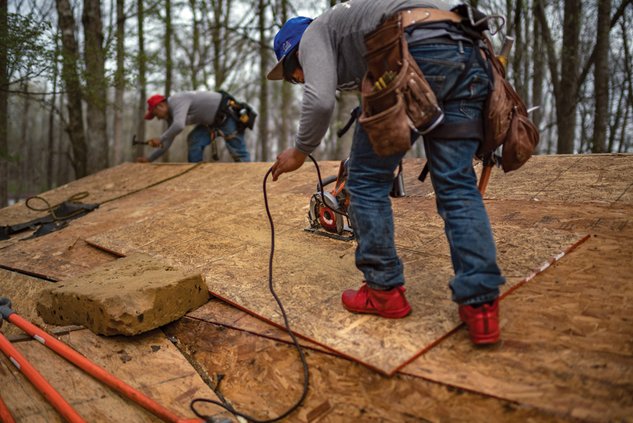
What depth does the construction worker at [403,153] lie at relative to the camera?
1912 millimetres

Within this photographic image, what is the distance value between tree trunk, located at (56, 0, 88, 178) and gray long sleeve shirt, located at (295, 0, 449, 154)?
6858 mm

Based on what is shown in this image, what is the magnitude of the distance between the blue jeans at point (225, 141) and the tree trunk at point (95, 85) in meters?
1.92

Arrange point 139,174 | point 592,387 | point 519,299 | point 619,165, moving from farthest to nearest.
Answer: point 139,174 < point 619,165 < point 519,299 < point 592,387

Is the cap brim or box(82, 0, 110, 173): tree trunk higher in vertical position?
box(82, 0, 110, 173): tree trunk

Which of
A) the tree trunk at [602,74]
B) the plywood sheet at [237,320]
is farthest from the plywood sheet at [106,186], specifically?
the tree trunk at [602,74]

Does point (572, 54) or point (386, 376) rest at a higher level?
point (572, 54)

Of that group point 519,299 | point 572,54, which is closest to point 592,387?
point 519,299

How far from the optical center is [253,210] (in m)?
4.58

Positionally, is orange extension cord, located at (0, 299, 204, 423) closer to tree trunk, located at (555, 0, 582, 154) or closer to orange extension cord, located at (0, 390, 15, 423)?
orange extension cord, located at (0, 390, 15, 423)

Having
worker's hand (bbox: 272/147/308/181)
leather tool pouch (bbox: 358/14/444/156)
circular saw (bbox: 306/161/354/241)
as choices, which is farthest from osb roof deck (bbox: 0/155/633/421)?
leather tool pouch (bbox: 358/14/444/156)

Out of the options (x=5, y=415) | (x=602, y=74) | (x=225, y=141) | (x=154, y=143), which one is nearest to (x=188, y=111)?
(x=225, y=141)

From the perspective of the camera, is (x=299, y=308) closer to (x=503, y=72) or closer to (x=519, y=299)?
(x=519, y=299)

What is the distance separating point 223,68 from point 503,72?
14681 mm

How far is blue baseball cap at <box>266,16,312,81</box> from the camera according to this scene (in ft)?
7.48
